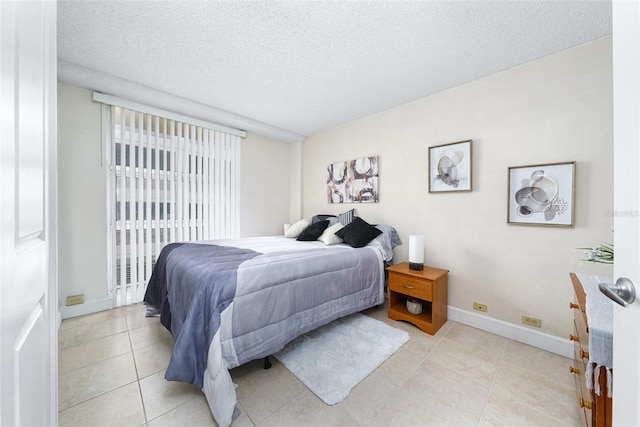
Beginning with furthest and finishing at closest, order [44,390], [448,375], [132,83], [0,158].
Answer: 1. [132,83]
2. [448,375]
3. [44,390]
4. [0,158]

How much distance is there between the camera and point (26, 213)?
547 millimetres

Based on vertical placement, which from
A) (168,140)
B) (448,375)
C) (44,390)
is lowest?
(448,375)

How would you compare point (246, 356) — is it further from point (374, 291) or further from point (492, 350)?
point (492, 350)

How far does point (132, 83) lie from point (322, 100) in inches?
83.0

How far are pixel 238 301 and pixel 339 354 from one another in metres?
1.00

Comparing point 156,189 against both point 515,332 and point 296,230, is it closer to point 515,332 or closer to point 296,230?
point 296,230

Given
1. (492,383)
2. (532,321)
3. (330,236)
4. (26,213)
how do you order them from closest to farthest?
(26,213)
(492,383)
(532,321)
(330,236)

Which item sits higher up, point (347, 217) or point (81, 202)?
point (81, 202)

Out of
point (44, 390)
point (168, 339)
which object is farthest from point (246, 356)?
point (168, 339)

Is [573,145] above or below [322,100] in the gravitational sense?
below

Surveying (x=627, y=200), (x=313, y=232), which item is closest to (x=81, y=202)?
(x=313, y=232)

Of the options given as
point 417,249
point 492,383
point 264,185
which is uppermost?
point 264,185

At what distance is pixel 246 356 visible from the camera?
1491 mm

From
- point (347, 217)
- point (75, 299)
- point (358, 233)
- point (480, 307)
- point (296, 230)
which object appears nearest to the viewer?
point (480, 307)
